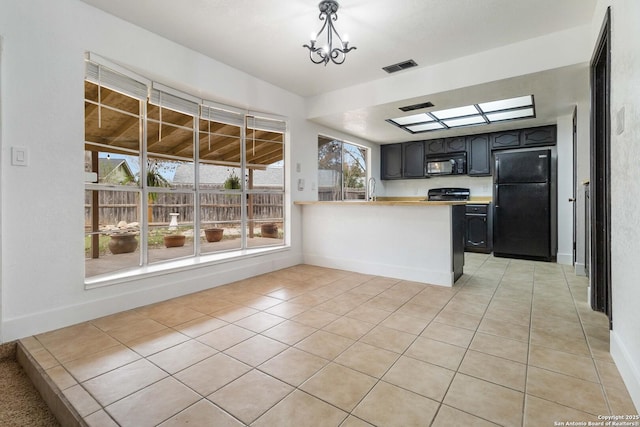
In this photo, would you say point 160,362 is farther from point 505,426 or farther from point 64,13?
point 64,13

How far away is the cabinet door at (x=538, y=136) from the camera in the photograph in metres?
5.07

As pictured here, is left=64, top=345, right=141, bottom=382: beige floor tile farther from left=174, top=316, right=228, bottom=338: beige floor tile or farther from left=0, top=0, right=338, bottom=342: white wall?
left=0, top=0, right=338, bottom=342: white wall

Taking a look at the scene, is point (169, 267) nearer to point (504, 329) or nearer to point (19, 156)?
point (19, 156)

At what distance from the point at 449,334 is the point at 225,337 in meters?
1.63

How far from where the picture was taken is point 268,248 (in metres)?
4.34

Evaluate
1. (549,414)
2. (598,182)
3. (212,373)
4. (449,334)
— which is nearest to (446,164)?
(598,182)

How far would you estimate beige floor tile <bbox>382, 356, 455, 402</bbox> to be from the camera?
1.57m

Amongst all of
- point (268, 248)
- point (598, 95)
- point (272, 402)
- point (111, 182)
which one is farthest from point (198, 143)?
point (598, 95)

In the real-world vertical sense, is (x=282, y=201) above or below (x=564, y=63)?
below

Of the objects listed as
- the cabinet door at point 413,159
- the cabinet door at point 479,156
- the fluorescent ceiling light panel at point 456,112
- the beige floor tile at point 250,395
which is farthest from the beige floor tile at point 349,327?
the cabinet door at point 413,159

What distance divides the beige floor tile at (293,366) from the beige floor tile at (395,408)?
1.21ft

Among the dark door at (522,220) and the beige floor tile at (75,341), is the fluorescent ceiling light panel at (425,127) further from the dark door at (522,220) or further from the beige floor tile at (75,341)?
the beige floor tile at (75,341)

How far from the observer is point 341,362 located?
185 cm

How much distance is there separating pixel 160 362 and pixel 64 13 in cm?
273
